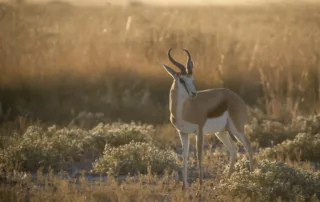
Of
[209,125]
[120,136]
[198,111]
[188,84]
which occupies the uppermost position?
[188,84]

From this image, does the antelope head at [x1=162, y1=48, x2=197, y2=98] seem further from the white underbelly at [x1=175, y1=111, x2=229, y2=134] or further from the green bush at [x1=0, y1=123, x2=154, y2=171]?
the green bush at [x1=0, y1=123, x2=154, y2=171]

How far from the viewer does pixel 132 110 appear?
1614 cm

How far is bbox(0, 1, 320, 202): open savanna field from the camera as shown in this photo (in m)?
8.88

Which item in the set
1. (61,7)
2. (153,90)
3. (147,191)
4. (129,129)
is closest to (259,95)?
(153,90)

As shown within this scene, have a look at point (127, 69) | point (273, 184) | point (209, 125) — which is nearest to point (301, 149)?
point (209, 125)

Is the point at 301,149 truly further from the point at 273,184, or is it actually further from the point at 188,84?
the point at 188,84

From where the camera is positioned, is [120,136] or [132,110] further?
[132,110]

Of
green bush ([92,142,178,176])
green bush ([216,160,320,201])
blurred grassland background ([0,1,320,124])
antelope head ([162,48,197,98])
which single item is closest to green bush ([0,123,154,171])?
green bush ([92,142,178,176])

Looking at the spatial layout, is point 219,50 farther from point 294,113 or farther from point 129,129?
point 129,129

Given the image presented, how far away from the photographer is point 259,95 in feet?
57.4

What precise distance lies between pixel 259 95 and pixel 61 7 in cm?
786

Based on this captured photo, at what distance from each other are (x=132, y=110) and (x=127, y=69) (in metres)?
2.91

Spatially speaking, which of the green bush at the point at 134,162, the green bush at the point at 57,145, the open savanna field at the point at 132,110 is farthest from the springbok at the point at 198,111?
the green bush at the point at 57,145

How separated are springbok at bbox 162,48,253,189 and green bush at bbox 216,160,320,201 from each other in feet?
2.17
